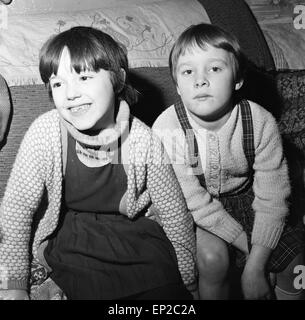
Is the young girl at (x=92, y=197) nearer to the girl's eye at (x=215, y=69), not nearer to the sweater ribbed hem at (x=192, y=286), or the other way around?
the sweater ribbed hem at (x=192, y=286)

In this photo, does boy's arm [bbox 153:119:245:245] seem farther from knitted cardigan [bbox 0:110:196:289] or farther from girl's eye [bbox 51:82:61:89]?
girl's eye [bbox 51:82:61:89]

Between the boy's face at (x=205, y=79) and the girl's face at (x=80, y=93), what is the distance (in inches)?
6.2

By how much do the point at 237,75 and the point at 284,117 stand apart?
0.29 meters

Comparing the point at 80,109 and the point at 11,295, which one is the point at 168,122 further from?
the point at 11,295

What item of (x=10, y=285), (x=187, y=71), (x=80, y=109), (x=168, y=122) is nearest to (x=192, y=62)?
(x=187, y=71)

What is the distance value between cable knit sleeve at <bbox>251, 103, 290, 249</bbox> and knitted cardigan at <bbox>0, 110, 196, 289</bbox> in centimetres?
16

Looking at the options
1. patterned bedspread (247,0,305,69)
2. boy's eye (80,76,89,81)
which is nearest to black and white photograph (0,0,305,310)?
boy's eye (80,76,89,81)

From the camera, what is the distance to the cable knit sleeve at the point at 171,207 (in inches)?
30.2

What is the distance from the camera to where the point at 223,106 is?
0.79 meters

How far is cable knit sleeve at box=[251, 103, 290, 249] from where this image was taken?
0.82 meters

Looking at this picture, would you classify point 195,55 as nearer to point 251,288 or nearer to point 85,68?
point 85,68

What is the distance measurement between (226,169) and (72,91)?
36 centimetres
